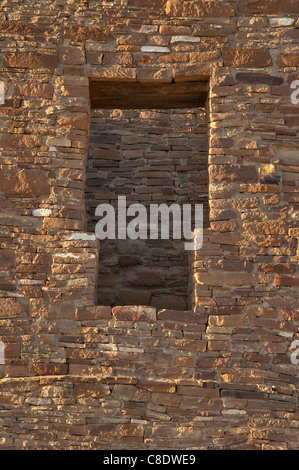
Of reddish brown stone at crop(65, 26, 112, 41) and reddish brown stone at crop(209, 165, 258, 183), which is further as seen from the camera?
reddish brown stone at crop(65, 26, 112, 41)

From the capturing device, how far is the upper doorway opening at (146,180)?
629 cm

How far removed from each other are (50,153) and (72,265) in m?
0.93

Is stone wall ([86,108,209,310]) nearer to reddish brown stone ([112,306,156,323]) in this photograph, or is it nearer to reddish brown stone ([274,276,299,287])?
reddish brown stone ([112,306,156,323])

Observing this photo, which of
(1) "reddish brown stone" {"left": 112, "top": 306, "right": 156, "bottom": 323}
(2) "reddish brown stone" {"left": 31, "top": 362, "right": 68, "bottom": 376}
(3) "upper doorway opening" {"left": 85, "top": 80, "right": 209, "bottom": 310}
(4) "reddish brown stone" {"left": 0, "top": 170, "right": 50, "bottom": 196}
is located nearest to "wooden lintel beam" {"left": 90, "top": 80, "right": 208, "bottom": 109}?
(3) "upper doorway opening" {"left": 85, "top": 80, "right": 209, "bottom": 310}

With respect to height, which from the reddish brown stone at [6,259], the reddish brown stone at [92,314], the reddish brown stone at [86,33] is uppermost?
the reddish brown stone at [86,33]

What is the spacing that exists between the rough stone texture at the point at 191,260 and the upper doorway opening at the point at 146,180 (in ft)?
2.20

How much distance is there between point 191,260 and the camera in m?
5.42

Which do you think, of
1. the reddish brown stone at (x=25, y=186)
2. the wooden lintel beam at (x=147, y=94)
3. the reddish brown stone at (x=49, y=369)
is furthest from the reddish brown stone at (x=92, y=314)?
the wooden lintel beam at (x=147, y=94)

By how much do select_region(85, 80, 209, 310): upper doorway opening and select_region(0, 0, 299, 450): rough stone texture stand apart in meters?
0.67

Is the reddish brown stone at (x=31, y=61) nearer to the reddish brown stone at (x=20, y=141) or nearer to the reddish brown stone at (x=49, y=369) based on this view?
the reddish brown stone at (x=20, y=141)

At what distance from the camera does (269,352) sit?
5027mm

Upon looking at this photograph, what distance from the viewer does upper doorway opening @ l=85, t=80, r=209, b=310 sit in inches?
248

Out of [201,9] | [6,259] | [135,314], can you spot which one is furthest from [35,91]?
[135,314]

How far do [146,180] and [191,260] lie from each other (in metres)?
1.54
